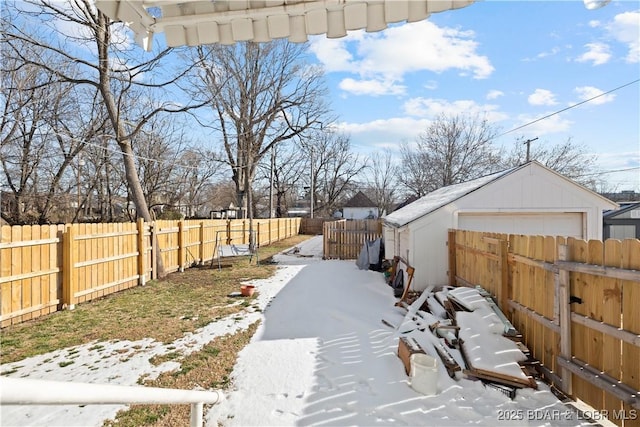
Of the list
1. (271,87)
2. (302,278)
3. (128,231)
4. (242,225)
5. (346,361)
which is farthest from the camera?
(271,87)

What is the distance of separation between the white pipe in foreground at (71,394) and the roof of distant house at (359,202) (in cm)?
4169

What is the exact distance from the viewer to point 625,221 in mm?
14977

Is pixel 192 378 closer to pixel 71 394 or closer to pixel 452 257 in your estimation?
pixel 71 394

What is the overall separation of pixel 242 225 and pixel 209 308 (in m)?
11.2

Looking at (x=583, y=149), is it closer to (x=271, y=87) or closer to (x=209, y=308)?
(x=271, y=87)

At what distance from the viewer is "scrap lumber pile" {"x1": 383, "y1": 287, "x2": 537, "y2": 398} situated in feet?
12.0

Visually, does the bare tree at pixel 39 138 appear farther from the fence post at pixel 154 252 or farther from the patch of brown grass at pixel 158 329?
the patch of brown grass at pixel 158 329

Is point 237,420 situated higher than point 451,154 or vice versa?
point 451,154

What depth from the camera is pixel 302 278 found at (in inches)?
383

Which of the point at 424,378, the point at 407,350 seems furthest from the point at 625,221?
the point at 424,378

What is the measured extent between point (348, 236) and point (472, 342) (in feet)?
33.0

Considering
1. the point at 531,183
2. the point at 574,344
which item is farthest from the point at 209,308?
the point at 531,183

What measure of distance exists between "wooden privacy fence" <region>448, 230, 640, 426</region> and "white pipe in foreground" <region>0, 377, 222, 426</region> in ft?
11.3

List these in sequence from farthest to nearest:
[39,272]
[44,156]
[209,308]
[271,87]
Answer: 1. [271,87]
2. [44,156]
3. [209,308]
4. [39,272]
